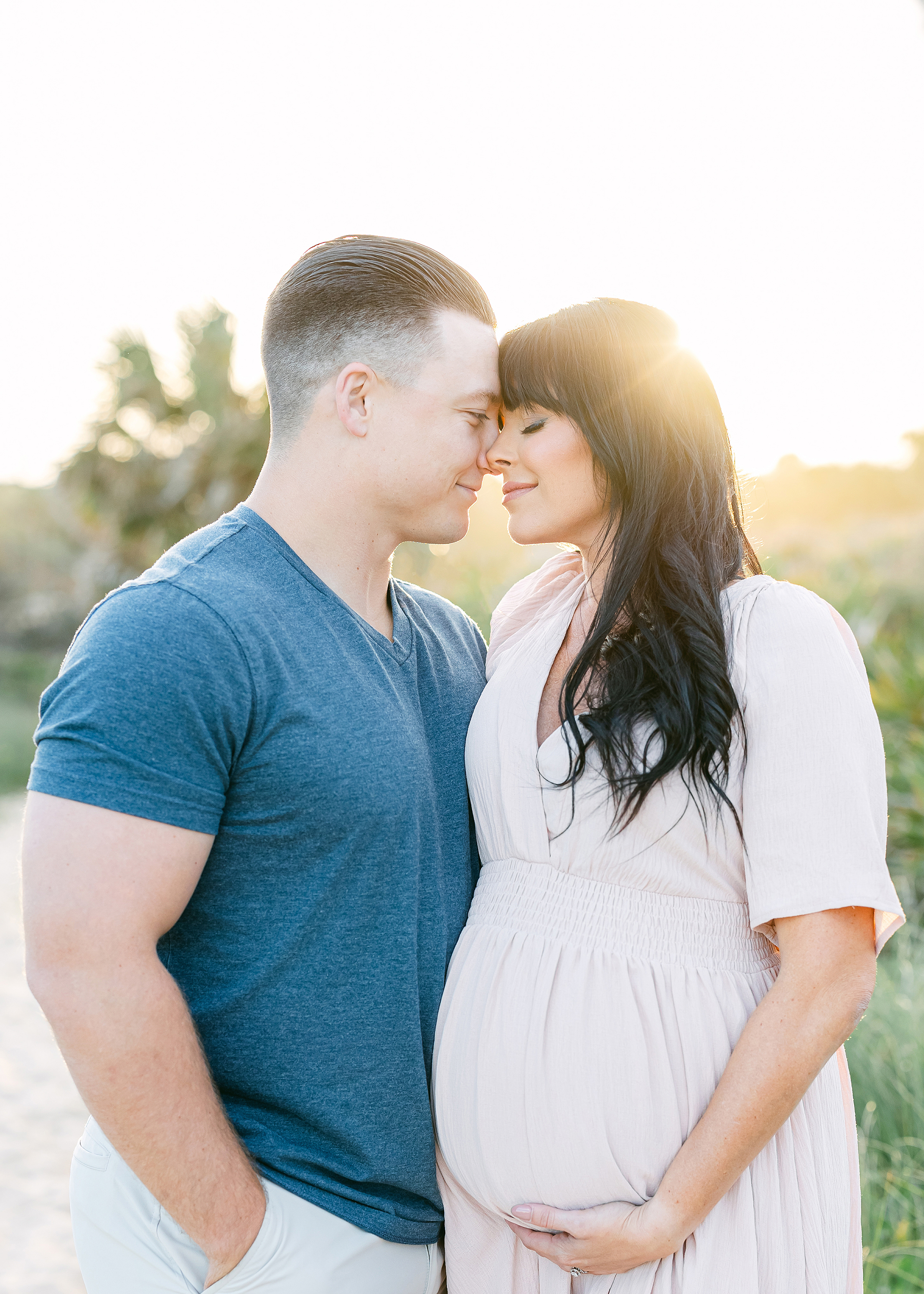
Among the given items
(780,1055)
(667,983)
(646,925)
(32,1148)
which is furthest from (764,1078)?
(32,1148)

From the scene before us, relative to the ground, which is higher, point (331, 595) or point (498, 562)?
point (331, 595)

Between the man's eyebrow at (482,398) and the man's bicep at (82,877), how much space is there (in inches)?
48.5

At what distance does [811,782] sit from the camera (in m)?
1.71

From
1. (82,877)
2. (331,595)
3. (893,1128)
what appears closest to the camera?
(82,877)

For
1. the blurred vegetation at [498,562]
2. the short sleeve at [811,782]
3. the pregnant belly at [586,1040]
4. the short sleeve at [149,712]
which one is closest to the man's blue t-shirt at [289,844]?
the short sleeve at [149,712]

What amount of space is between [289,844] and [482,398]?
3.82 feet

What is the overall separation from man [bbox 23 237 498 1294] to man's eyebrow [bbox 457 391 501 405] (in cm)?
1

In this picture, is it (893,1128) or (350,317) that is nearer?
(350,317)

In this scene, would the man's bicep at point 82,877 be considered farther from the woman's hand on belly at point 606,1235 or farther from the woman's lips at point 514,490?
the woman's lips at point 514,490

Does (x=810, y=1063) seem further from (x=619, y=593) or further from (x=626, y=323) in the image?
(x=626, y=323)

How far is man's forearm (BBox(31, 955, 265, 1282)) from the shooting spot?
155 cm

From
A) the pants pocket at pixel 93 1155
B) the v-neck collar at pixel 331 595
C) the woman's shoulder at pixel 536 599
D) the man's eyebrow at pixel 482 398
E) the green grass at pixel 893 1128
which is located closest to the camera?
the pants pocket at pixel 93 1155

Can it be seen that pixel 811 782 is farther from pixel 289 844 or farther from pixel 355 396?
pixel 355 396

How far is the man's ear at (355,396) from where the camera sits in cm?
215
